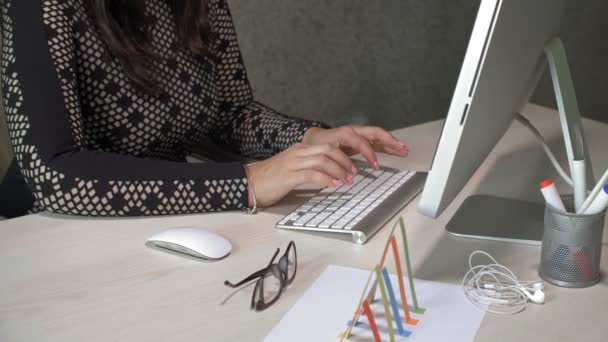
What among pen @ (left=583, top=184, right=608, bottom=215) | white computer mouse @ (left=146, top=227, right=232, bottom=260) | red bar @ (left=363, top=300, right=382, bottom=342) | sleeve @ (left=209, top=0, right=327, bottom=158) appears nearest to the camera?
red bar @ (left=363, top=300, right=382, bottom=342)

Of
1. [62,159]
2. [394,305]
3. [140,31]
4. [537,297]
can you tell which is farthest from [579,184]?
[140,31]

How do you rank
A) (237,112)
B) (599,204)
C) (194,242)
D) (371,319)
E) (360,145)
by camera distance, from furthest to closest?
(237,112)
(360,145)
(194,242)
(599,204)
(371,319)

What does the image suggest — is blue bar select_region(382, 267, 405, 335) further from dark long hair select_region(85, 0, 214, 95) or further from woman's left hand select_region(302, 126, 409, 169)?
dark long hair select_region(85, 0, 214, 95)

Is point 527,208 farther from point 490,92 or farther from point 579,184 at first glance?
point 490,92

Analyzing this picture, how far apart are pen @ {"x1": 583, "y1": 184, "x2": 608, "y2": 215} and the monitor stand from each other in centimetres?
12

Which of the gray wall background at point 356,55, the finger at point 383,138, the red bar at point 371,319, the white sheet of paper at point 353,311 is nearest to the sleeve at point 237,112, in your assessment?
the finger at point 383,138

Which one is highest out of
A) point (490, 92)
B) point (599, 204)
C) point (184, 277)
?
point (490, 92)

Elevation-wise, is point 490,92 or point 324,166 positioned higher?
point 490,92

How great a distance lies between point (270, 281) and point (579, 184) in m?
0.41

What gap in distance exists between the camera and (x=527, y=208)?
1042 millimetres

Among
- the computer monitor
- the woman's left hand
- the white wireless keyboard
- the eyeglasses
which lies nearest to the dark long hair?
the woman's left hand

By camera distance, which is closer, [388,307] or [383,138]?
[388,307]

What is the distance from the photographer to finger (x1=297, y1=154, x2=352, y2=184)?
1055mm

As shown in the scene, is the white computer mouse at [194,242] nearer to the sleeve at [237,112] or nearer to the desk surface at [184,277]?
the desk surface at [184,277]
